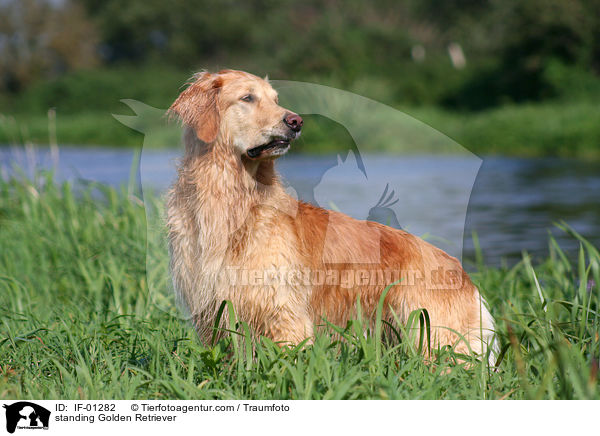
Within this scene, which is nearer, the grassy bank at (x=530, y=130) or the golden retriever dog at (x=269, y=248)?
the golden retriever dog at (x=269, y=248)

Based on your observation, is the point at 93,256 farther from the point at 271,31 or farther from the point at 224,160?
the point at 271,31

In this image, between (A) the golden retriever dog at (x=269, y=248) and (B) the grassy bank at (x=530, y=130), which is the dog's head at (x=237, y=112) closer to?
(A) the golden retriever dog at (x=269, y=248)

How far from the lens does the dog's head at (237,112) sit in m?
3.38

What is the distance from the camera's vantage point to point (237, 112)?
11.4 ft

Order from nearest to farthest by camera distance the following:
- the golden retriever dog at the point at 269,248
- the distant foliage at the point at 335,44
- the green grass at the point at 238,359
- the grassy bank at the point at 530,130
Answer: the green grass at the point at 238,359
the golden retriever dog at the point at 269,248
the grassy bank at the point at 530,130
the distant foliage at the point at 335,44

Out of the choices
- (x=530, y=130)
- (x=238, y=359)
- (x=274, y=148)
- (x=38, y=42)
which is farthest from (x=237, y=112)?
(x=38, y=42)

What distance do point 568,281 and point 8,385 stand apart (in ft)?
14.8

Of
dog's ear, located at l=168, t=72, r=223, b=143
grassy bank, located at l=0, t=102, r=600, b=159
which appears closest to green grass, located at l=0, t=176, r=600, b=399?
dog's ear, located at l=168, t=72, r=223, b=143

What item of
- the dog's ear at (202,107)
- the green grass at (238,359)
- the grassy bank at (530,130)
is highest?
the grassy bank at (530,130)

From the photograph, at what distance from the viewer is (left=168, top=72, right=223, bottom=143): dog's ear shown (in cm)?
346
